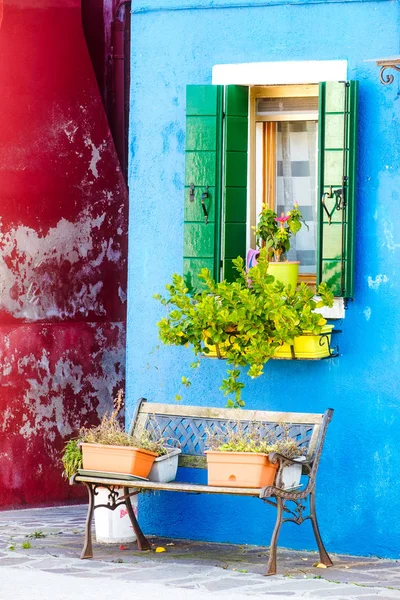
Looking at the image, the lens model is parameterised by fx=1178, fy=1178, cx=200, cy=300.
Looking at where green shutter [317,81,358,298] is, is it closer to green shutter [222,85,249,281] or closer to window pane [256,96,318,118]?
window pane [256,96,318,118]

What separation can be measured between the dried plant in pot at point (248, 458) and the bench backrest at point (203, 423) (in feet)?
0.38

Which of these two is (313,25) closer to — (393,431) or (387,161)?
(387,161)

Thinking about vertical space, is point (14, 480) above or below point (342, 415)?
below

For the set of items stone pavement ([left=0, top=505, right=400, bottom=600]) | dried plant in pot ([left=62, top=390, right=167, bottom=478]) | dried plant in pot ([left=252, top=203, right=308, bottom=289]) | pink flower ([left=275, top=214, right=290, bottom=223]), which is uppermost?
pink flower ([left=275, top=214, right=290, bottom=223])

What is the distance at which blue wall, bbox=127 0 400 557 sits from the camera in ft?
25.1

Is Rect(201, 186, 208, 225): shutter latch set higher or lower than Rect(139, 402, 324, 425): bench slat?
higher

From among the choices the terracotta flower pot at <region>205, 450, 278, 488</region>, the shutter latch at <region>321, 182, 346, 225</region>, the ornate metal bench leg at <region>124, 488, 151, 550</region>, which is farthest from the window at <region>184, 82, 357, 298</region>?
the ornate metal bench leg at <region>124, 488, 151, 550</region>

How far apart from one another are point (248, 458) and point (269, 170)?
2.19 m

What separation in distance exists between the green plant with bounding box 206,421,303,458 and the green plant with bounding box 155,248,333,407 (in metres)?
0.21

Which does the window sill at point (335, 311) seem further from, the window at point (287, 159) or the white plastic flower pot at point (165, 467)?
the white plastic flower pot at point (165, 467)

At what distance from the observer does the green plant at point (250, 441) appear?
280 inches

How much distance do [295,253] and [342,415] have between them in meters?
1.18

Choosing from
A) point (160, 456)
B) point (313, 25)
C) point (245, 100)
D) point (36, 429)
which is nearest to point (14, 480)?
point (36, 429)

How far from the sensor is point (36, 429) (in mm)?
9594
